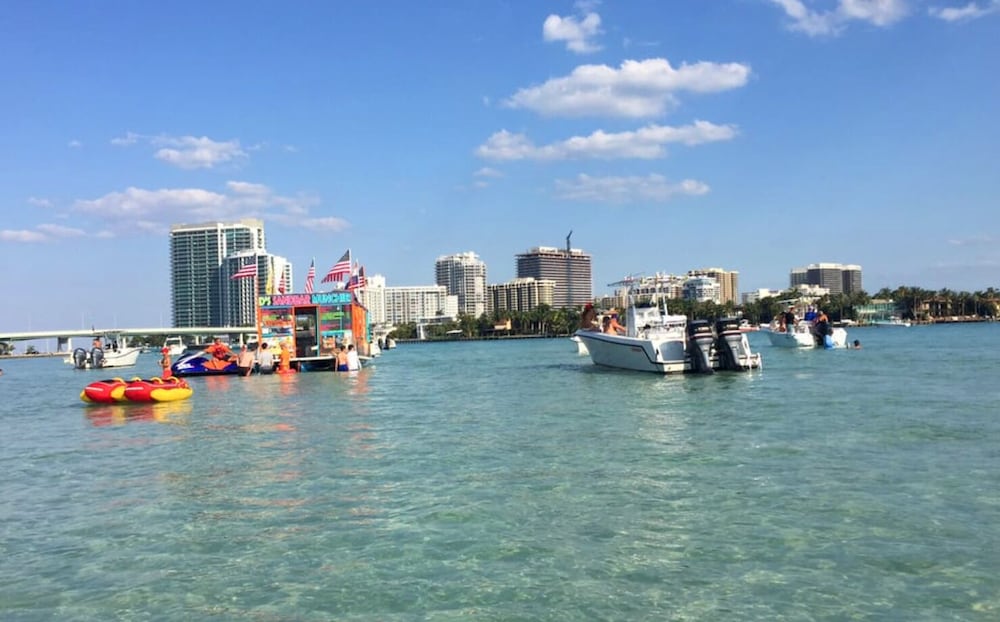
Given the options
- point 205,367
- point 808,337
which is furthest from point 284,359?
point 808,337

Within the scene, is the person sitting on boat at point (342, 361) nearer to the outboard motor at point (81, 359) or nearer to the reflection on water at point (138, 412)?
the reflection on water at point (138, 412)

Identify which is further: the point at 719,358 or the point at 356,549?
the point at 719,358

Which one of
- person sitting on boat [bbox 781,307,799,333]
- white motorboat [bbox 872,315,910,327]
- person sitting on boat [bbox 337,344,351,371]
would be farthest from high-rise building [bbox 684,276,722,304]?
person sitting on boat [bbox 337,344,351,371]

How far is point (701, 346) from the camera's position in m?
31.5

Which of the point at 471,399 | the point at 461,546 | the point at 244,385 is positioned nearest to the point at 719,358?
the point at 471,399

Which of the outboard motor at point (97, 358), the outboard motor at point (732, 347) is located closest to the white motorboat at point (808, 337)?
the outboard motor at point (732, 347)

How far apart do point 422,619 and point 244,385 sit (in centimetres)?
3153

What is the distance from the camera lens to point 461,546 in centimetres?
835

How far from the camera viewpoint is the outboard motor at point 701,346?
3158cm

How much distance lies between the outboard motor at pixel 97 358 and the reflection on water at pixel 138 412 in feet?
168

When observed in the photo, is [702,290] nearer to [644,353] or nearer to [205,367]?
[205,367]

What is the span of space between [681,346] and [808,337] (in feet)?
90.8

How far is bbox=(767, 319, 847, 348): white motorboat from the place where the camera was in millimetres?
55688

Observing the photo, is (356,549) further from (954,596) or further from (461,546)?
(954,596)
